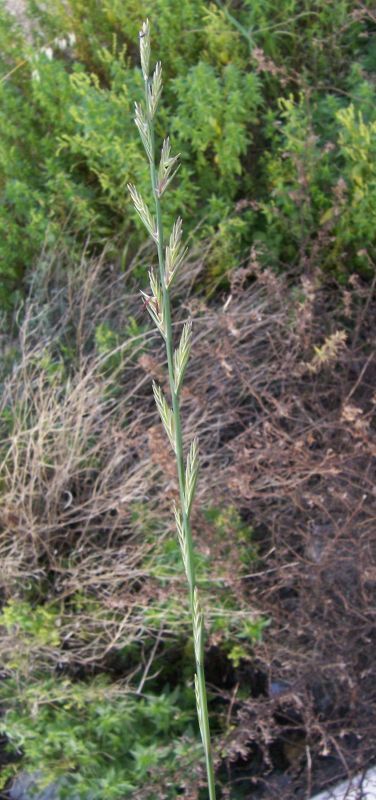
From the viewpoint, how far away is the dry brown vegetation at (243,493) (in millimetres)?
2152

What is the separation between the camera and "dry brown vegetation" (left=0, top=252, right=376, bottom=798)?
215 cm

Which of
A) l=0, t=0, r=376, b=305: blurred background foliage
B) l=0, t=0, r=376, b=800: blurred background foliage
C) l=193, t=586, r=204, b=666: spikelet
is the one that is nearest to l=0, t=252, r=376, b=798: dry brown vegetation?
l=0, t=0, r=376, b=800: blurred background foliage

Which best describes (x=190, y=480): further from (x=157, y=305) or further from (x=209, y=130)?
(x=209, y=130)

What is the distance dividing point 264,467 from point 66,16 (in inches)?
77.0

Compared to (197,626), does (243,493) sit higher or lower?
lower

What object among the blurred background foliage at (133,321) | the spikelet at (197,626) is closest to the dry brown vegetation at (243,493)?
the blurred background foliage at (133,321)

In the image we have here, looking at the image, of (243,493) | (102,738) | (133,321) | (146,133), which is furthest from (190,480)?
(133,321)

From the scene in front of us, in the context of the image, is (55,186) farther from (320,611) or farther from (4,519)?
(320,611)

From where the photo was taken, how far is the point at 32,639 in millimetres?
2309

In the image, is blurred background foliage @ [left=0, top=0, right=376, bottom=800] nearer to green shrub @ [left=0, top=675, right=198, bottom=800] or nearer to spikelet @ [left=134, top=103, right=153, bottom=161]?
green shrub @ [left=0, top=675, right=198, bottom=800]

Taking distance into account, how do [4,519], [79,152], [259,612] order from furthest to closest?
[79,152], [4,519], [259,612]

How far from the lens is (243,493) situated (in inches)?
85.3

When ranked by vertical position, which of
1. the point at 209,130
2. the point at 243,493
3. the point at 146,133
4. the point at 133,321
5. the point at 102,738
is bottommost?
the point at 102,738

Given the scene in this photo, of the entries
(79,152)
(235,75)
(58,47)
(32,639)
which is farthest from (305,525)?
(58,47)
